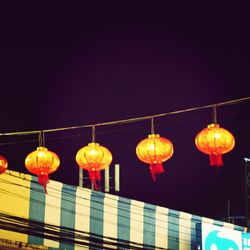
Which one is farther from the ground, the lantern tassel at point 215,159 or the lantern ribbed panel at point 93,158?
the lantern ribbed panel at point 93,158

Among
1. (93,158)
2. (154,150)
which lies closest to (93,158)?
(93,158)

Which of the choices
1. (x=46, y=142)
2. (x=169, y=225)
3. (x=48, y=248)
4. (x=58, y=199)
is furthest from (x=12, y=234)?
(x=169, y=225)

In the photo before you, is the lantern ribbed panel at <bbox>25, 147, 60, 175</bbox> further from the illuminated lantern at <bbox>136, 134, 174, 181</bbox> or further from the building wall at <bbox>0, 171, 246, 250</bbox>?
the building wall at <bbox>0, 171, 246, 250</bbox>

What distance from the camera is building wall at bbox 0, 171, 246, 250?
1171 cm

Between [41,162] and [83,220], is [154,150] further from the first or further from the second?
[83,220]

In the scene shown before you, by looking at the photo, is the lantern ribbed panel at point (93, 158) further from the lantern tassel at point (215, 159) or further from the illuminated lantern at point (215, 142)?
the lantern tassel at point (215, 159)

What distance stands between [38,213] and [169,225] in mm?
4139

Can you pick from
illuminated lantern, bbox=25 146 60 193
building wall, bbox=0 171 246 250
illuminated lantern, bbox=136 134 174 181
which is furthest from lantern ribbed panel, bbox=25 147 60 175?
building wall, bbox=0 171 246 250

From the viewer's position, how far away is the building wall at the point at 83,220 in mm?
11711

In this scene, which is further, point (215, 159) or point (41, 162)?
point (41, 162)

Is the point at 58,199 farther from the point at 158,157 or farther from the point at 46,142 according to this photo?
the point at 158,157

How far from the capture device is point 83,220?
1309cm

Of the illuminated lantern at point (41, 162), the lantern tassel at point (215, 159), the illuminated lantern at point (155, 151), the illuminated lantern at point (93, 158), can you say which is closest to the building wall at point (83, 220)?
the illuminated lantern at point (41, 162)

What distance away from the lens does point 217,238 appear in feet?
47.6
